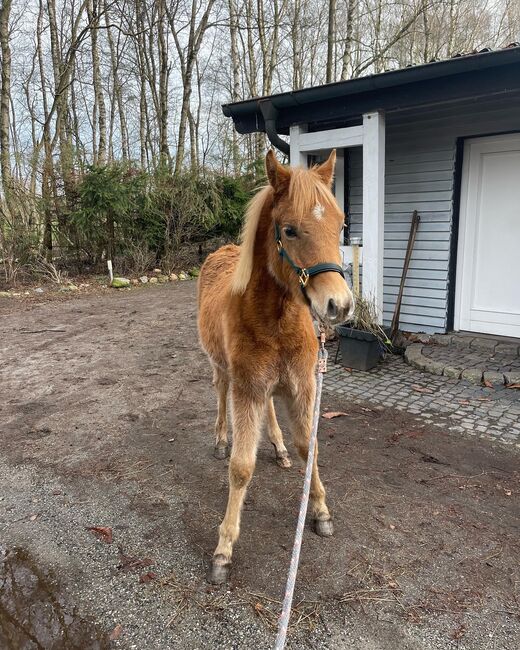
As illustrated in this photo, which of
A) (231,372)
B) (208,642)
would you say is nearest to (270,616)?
(208,642)

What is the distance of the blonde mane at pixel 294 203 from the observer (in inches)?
77.4

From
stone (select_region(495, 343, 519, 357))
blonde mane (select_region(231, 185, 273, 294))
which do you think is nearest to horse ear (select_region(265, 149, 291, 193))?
blonde mane (select_region(231, 185, 273, 294))

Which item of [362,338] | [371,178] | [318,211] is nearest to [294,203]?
[318,211]

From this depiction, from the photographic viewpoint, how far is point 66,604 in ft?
7.07

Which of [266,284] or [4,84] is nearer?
[266,284]

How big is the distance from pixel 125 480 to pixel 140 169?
35.8ft

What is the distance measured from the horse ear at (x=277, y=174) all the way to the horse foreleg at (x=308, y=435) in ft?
3.45

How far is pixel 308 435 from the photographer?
249cm

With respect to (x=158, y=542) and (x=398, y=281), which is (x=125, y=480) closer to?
(x=158, y=542)

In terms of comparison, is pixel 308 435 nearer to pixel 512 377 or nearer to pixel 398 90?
pixel 512 377

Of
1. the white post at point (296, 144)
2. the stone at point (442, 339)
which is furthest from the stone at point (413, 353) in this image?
the white post at point (296, 144)

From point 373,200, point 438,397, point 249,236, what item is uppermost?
point 373,200

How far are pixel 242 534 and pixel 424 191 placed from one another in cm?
516

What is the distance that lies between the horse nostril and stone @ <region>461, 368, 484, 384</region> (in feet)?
12.2
